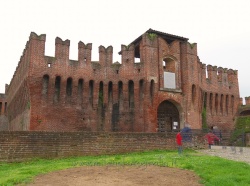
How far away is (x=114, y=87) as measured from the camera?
77.8 feet

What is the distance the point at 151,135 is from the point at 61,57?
9.80 meters

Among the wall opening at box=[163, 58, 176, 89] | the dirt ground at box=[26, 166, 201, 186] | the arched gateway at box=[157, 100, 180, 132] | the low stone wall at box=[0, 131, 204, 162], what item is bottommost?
the dirt ground at box=[26, 166, 201, 186]

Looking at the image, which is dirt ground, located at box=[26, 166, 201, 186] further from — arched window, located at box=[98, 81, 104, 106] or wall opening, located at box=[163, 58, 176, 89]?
wall opening, located at box=[163, 58, 176, 89]

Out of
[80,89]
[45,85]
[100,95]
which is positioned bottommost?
[100,95]

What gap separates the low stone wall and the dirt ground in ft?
15.5

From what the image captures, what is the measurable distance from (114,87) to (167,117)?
5.40 m

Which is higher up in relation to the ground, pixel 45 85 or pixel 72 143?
pixel 45 85

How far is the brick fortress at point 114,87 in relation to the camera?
21.4 m

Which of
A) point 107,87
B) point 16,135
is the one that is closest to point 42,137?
point 16,135

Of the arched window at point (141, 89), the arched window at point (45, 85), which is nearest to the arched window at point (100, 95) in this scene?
the arched window at point (141, 89)

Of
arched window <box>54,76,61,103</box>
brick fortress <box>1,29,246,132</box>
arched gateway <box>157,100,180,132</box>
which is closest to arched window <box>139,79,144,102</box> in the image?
brick fortress <box>1,29,246,132</box>

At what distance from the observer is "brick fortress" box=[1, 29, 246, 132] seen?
2144 centimetres

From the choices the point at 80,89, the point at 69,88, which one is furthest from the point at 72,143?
the point at 80,89

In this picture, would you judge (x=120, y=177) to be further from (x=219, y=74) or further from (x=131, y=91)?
(x=219, y=74)
